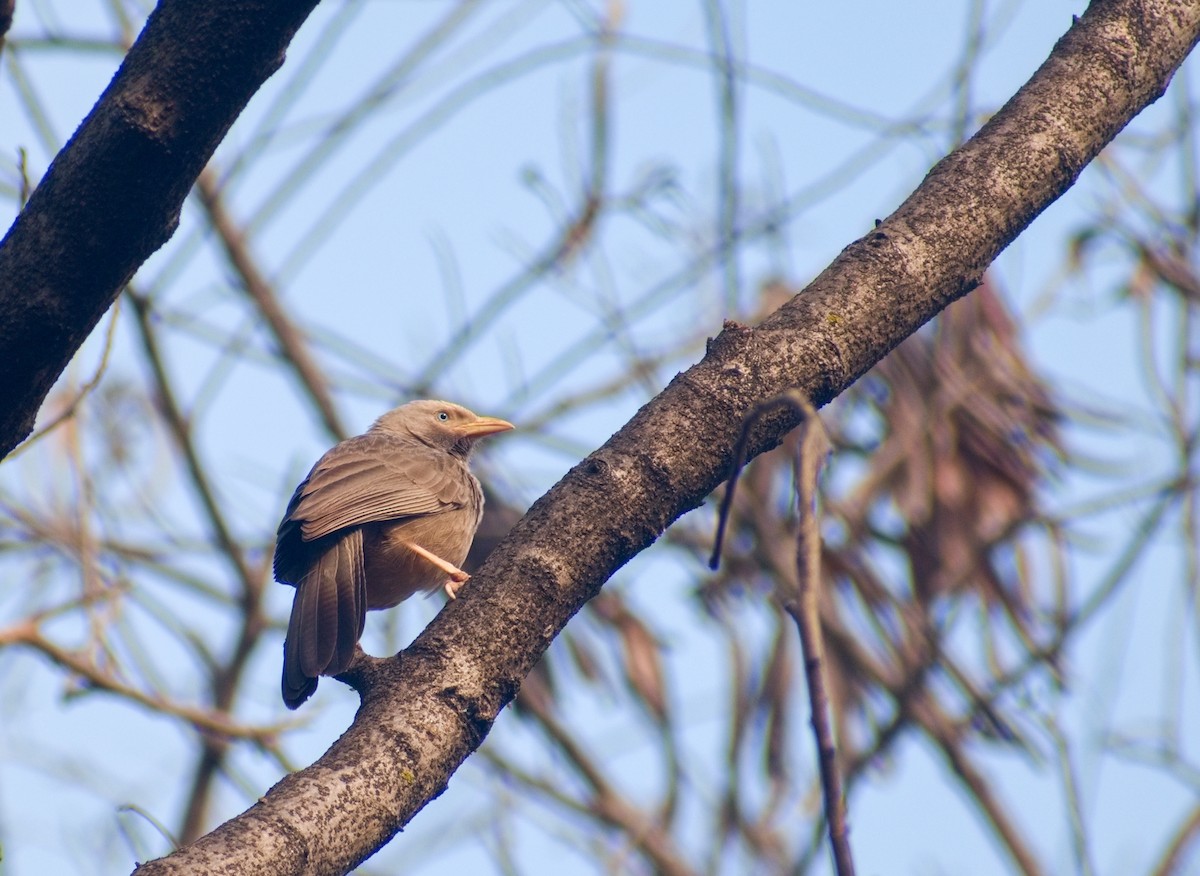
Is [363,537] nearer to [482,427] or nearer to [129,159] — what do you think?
[482,427]

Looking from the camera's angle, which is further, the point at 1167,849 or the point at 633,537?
the point at 1167,849

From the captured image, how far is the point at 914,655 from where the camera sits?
654 centimetres

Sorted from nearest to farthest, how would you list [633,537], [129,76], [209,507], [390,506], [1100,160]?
[129,76], [633,537], [390,506], [1100,160], [209,507]

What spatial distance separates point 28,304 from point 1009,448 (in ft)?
17.5

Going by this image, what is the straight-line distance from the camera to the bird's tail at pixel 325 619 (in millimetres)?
3744

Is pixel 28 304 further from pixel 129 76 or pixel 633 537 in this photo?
pixel 633 537

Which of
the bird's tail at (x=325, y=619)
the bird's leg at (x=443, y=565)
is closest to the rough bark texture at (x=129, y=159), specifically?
the bird's tail at (x=325, y=619)

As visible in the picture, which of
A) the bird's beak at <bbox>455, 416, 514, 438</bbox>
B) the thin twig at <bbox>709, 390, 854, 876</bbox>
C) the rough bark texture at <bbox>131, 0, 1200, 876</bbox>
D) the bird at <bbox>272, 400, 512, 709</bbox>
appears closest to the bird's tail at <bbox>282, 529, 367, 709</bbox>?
the bird at <bbox>272, 400, 512, 709</bbox>

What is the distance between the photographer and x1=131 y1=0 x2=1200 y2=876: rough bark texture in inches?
96.5

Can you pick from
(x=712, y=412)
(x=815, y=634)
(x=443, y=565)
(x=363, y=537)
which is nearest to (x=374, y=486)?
(x=363, y=537)

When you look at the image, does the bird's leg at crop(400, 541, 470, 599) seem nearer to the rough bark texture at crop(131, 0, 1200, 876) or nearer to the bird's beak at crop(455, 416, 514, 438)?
the bird's beak at crop(455, 416, 514, 438)

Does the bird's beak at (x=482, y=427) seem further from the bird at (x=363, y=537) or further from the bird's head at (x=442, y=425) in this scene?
the bird at (x=363, y=537)

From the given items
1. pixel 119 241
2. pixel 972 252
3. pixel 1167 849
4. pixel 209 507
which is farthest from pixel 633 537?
pixel 209 507

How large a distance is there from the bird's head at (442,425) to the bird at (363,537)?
0.43 meters
